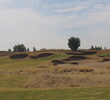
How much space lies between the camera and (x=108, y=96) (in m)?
17.2

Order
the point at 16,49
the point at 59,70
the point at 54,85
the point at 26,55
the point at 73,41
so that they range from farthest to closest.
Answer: the point at 16,49
the point at 73,41
the point at 26,55
the point at 59,70
the point at 54,85

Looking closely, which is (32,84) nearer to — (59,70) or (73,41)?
(59,70)

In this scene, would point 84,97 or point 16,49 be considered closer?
point 84,97

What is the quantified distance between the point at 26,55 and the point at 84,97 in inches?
2667

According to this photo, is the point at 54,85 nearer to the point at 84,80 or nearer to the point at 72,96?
the point at 84,80

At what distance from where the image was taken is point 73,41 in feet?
403

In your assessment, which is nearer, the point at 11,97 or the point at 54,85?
the point at 11,97

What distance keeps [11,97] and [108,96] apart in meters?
7.27

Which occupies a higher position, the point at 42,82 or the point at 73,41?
the point at 73,41

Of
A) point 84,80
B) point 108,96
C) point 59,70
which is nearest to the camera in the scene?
point 108,96

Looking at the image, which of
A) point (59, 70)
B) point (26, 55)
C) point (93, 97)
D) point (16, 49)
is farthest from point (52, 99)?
point (16, 49)

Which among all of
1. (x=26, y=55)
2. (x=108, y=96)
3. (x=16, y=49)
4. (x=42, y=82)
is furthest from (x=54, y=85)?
(x=16, y=49)

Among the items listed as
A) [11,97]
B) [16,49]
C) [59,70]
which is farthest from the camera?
[16,49]

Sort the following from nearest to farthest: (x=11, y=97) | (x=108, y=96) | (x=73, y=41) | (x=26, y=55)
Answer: (x=108, y=96) → (x=11, y=97) → (x=26, y=55) → (x=73, y=41)
